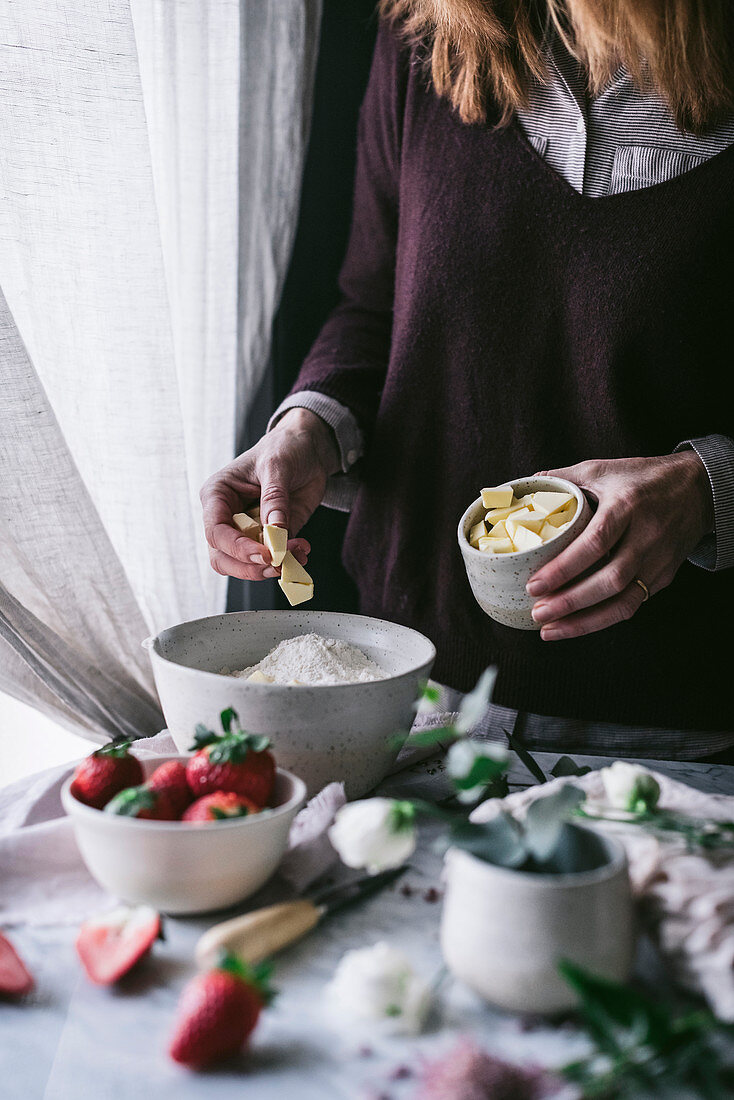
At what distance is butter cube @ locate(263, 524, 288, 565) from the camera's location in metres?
0.91

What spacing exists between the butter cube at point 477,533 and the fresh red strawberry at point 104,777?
358 mm

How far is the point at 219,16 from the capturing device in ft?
4.06

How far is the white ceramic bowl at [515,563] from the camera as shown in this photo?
76 cm

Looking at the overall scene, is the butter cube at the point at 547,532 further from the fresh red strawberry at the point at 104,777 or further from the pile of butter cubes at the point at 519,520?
the fresh red strawberry at the point at 104,777

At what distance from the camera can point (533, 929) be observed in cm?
48

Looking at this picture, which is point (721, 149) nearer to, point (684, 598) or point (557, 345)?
point (557, 345)

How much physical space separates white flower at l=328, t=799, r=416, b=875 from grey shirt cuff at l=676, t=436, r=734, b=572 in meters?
0.52

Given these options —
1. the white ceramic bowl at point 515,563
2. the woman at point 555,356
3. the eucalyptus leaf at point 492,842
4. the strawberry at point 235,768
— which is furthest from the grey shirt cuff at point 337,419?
the eucalyptus leaf at point 492,842

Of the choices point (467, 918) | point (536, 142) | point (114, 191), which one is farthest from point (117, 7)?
point (467, 918)

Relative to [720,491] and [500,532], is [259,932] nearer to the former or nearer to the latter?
[500,532]

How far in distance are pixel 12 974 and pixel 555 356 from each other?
0.80 meters

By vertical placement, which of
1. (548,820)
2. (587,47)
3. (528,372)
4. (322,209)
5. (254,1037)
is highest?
(587,47)

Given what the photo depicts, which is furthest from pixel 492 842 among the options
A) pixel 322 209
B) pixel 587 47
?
pixel 322 209

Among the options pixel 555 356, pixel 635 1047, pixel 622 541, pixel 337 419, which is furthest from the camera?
pixel 337 419
